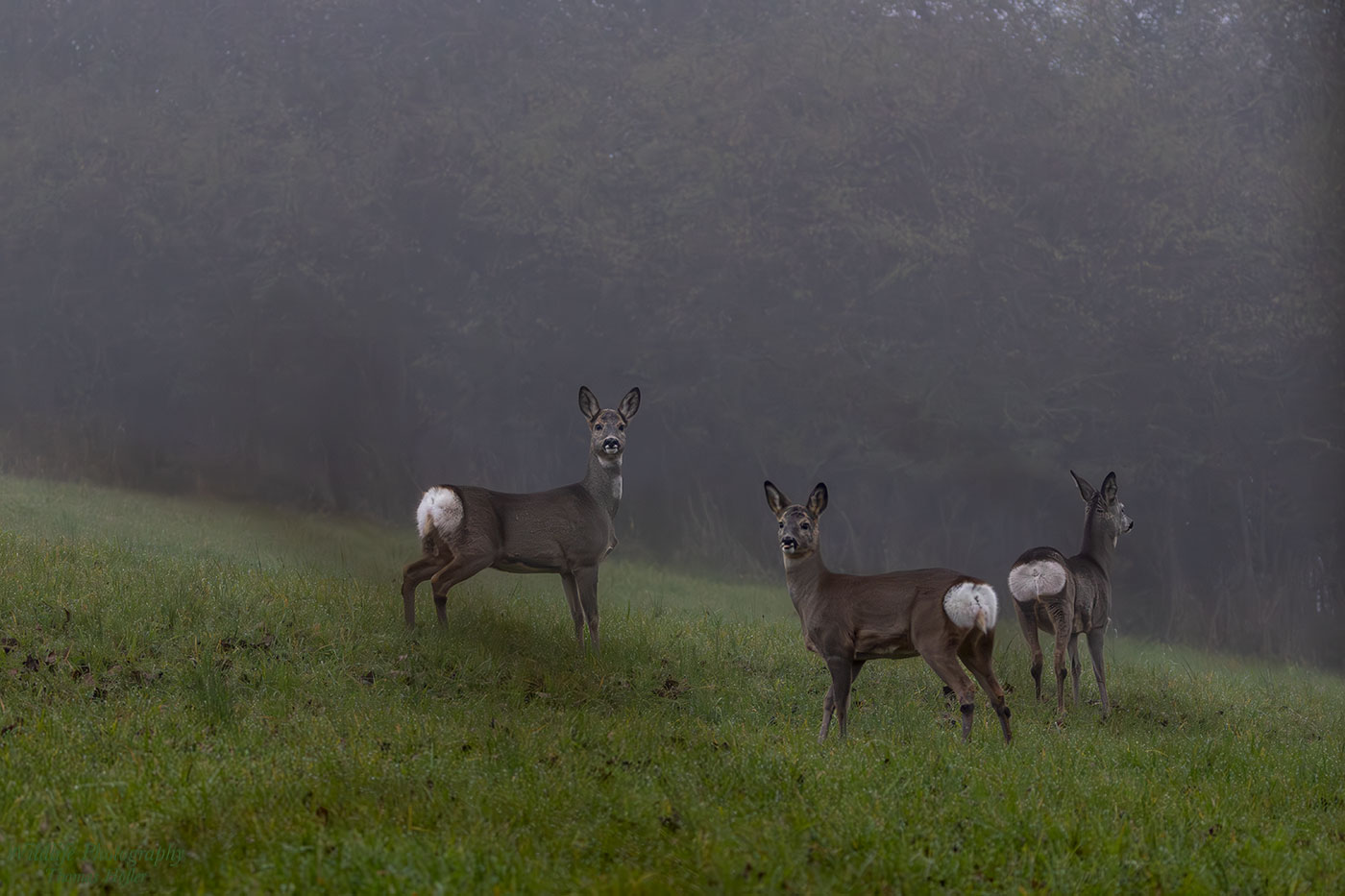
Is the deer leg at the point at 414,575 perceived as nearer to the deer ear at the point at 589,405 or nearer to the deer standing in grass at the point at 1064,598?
the deer ear at the point at 589,405

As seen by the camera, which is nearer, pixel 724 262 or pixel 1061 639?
pixel 1061 639

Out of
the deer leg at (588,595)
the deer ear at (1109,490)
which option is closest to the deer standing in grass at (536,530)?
the deer leg at (588,595)

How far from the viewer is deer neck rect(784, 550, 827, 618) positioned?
7.95 meters

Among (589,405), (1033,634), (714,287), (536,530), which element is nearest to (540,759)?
(536,530)

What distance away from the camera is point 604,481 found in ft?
31.7

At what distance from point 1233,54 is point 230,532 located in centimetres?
1542

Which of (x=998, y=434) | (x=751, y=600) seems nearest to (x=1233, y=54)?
(x=998, y=434)

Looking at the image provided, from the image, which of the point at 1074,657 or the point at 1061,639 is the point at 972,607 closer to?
the point at 1061,639

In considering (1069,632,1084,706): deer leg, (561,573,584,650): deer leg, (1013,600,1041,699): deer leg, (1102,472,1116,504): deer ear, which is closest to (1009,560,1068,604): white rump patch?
(1013,600,1041,699): deer leg

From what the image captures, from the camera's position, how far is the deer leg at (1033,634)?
9.89 meters

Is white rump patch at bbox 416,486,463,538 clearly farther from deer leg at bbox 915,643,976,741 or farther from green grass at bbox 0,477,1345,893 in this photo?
deer leg at bbox 915,643,976,741

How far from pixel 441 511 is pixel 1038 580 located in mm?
4564

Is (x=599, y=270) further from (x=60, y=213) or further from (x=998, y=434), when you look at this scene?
(x=60, y=213)

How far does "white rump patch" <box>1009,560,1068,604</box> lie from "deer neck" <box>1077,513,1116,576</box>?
2.98 feet
